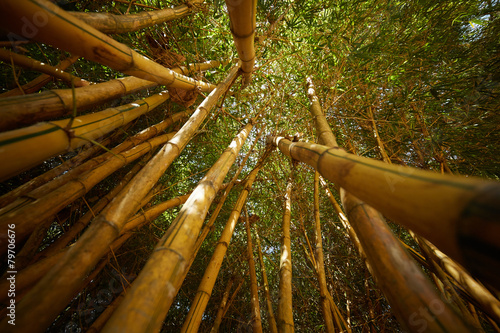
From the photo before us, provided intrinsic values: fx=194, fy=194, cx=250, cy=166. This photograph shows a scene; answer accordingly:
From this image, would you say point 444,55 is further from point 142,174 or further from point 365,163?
point 142,174

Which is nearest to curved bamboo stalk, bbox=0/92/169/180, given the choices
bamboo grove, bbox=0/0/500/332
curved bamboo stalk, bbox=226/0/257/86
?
bamboo grove, bbox=0/0/500/332

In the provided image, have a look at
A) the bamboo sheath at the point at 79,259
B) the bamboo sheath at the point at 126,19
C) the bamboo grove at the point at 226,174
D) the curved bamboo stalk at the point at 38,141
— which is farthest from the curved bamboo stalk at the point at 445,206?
the bamboo sheath at the point at 126,19

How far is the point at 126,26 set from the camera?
5.08ft

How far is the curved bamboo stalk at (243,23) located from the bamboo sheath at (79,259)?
84 centimetres

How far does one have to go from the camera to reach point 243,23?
1.22 metres

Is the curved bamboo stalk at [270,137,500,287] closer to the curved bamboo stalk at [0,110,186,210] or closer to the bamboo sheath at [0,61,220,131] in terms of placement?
the curved bamboo stalk at [0,110,186,210]

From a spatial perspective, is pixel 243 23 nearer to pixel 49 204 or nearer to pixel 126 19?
pixel 126 19

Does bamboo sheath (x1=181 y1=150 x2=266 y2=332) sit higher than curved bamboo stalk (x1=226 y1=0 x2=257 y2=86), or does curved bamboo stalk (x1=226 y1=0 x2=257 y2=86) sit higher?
curved bamboo stalk (x1=226 y1=0 x2=257 y2=86)

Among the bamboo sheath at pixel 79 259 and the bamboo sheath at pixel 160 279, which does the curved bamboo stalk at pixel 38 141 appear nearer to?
the bamboo sheath at pixel 79 259

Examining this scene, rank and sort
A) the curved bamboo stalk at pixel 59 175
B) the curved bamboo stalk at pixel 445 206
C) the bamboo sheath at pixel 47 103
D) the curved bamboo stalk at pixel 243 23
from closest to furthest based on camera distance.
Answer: the curved bamboo stalk at pixel 445 206 < the bamboo sheath at pixel 47 103 < the curved bamboo stalk at pixel 243 23 < the curved bamboo stalk at pixel 59 175

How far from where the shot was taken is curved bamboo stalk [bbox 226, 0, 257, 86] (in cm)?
107

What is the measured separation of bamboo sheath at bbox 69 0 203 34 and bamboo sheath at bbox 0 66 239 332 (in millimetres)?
972

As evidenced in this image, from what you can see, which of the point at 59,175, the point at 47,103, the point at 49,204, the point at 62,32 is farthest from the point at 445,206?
the point at 59,175

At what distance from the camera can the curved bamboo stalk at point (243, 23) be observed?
1.07 meters
